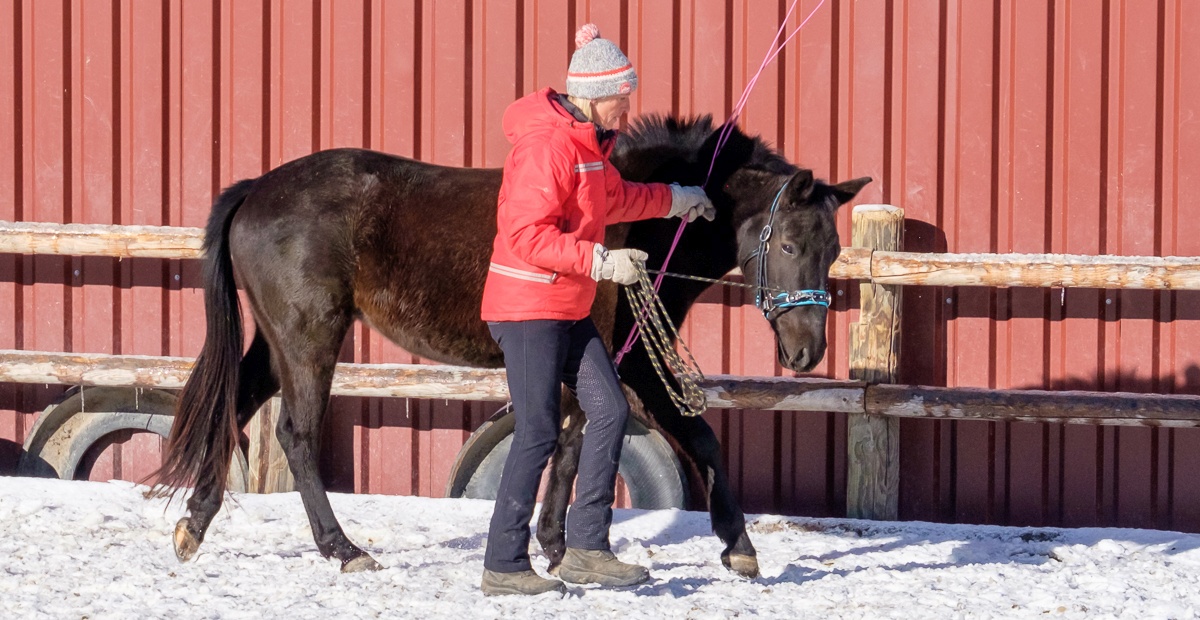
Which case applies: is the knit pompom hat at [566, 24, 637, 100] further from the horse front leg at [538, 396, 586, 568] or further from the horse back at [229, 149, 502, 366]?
the horse front leg at [538, 396, 586, 568]

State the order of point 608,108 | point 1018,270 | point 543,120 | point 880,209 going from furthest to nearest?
1. point 880,209
2. point 1018,270
3. point 608,108
4. point 543,120

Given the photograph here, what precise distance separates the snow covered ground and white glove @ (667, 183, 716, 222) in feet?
4.49

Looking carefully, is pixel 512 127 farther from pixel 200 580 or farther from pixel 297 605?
pixel 200 580

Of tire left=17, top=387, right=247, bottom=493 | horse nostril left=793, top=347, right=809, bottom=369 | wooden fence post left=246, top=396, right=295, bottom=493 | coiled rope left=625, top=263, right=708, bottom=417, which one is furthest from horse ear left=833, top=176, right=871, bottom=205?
tire left=17, top=387, right=247, bottom=493

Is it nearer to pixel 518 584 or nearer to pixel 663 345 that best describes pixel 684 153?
pixel 663 345

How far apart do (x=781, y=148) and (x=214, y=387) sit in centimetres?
291

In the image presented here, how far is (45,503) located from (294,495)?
112 centimetres

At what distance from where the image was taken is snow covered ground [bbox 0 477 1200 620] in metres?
4.26

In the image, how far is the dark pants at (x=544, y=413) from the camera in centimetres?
402

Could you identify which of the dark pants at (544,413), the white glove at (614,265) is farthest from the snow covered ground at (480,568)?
the white glove at (614,265)

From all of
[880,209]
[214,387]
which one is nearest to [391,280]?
[214,387]

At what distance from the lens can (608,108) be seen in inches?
161

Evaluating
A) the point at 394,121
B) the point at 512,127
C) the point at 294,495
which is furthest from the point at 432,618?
the point at 394,121

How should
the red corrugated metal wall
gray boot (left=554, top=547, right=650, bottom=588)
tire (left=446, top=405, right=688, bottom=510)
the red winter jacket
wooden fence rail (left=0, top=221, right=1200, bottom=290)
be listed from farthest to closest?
tire (left=446, top=405, right=688, bottom=510) → the red corrugated metal wall → wooden fence rail (left=0, top=221, right=1200, bottom=290) → gray boot (left=554, top=547, right=650, bottom=588) → the red winter jacket
